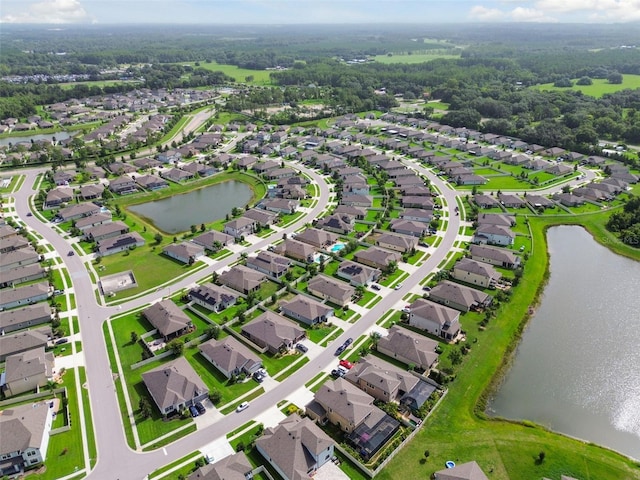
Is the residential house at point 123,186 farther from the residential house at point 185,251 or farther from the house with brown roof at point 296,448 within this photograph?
the house with brown roof at point 296,448

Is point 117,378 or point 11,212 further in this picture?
point 11,212

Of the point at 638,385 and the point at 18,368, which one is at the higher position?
the point at 18,368

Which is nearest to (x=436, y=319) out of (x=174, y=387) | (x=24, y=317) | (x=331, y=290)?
(x=331, y=290)

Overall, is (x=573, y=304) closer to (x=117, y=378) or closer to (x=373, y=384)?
(x=373, y=384)

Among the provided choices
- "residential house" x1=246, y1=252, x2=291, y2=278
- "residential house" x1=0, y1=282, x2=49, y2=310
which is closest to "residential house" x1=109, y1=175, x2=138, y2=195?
"residential house" x1=0, y1=282, x2=49, y2=310

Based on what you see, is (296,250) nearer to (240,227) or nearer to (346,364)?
(240,227)

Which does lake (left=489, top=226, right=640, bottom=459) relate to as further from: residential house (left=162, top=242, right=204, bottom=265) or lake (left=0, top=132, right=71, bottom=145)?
lake (left=0, top=132, right=71, bottom=145)

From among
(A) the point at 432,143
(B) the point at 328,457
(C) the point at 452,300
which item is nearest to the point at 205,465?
(B) the point at 328,457
